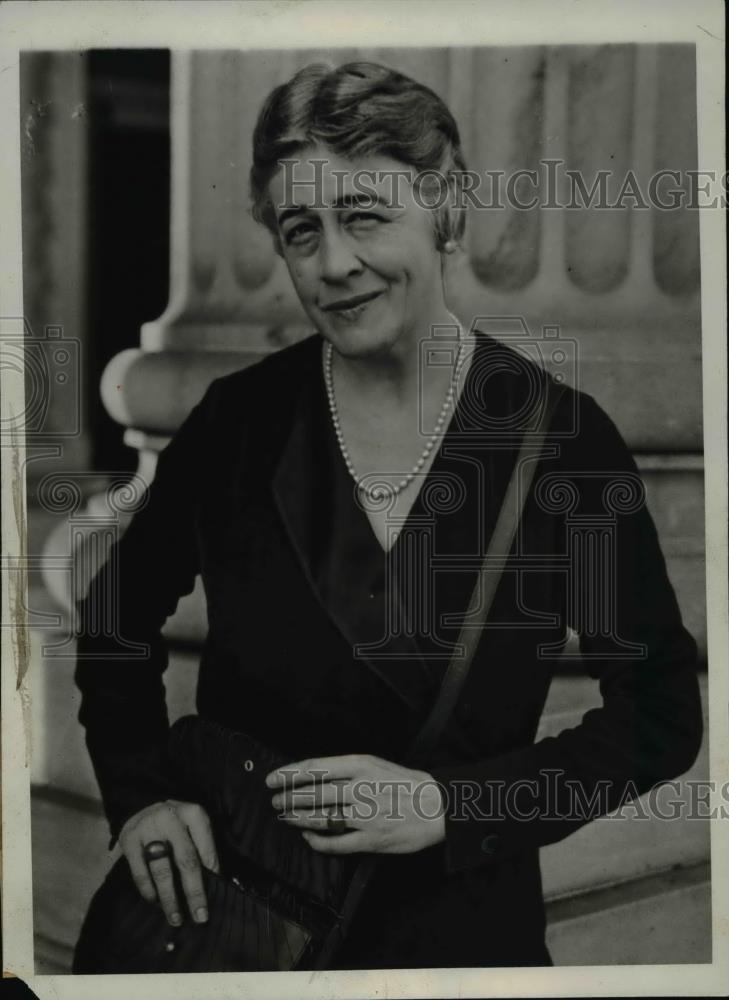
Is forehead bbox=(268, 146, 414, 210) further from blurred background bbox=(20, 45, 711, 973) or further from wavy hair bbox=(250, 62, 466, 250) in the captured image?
blurred background bbox=(20, 45, 711, 973)

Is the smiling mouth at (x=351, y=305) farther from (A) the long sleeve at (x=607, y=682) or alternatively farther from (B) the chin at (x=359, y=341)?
(A) the long sleeve at (x=607, y=682)

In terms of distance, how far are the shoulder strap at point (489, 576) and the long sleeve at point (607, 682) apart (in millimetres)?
63

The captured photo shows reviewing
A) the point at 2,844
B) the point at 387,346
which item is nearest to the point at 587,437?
the point at 387,346

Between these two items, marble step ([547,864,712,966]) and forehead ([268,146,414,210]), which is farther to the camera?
marble step ([547,864,712,966])

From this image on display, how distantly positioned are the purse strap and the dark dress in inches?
0.7

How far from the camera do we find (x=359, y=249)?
1981 millimetres

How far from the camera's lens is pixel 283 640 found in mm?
2004

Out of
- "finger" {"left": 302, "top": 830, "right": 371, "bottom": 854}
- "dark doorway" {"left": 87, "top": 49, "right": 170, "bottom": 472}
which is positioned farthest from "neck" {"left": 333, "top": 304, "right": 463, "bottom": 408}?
"finger" {"left": 302, "top": 830, "right": 371, "bottom": 854}

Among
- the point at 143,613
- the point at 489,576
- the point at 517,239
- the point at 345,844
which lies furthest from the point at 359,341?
→ the point at 345,844

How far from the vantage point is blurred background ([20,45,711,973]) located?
2.03 m

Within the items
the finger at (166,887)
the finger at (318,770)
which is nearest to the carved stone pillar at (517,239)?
the finger at (318,770)

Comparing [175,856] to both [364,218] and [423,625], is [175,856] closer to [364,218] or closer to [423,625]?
[423,625]

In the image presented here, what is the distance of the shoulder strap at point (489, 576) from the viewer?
1.99 m

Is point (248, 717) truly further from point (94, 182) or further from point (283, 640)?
point (94, 182)
